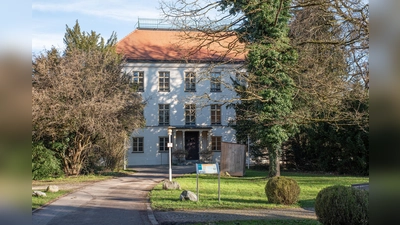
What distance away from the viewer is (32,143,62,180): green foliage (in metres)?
25.5

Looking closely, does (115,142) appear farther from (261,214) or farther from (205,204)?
(261,214)

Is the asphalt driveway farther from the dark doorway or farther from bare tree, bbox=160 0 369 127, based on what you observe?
the dark doorway

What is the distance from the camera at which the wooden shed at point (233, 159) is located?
31234mm

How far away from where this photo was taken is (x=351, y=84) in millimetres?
12211

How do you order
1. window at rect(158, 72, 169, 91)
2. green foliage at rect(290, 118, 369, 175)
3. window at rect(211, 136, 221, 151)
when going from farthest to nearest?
window at rect(211, 136, 221, 151) < window at rect(158, 72, 169, 91) < green foliage at rect(290, 118, 369, 175)

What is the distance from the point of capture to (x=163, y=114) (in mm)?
48906

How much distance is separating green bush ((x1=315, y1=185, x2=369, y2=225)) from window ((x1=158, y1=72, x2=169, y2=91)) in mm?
39482

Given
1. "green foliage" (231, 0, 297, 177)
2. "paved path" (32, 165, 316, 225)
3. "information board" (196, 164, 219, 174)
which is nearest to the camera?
"green foliage" (231, 0, 297, 177)

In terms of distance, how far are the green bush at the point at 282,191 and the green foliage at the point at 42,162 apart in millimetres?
15416

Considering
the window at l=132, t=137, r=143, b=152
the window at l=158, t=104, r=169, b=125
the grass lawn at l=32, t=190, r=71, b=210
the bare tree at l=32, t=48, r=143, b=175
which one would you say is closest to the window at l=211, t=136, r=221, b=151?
the window at l=158, t=104, r=169, b=125

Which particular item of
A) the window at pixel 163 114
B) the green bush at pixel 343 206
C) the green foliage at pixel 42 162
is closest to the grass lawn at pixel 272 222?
the green bush at pixel 343 206

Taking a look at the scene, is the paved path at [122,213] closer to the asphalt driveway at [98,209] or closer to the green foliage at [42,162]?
the asphalt driveway at [98,209]
